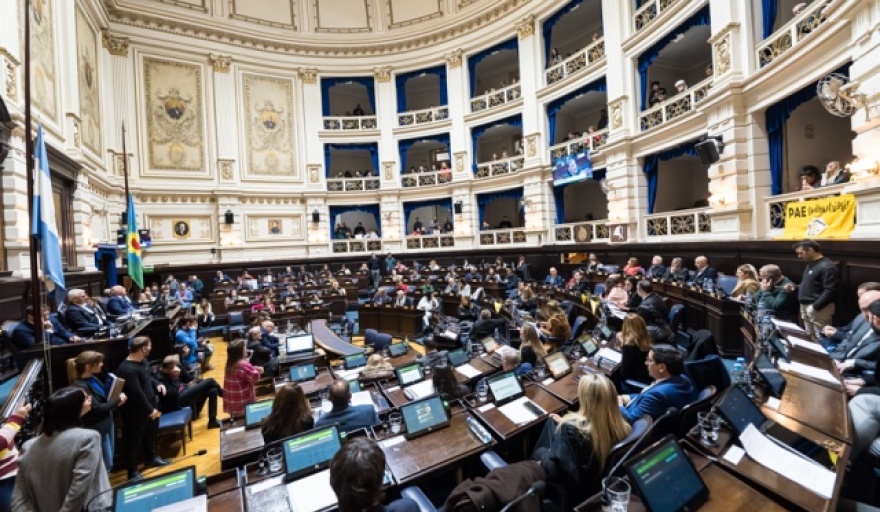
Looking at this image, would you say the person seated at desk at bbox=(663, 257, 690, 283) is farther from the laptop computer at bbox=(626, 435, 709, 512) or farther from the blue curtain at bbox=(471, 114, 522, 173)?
the blue curtain at bbox=(471, 114, 522, 173)

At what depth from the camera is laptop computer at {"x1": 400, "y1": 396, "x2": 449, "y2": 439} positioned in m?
3.28

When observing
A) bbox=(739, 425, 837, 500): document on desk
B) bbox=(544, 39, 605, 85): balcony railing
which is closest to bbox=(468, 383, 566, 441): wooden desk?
bbox=(739, 425, 837, 500): document on desk

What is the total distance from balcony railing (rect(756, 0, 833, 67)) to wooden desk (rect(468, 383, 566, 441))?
745 cm

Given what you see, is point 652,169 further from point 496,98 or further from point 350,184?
point 350,184

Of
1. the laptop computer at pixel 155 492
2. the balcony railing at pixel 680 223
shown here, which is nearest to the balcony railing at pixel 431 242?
the balcony railing at pixel 680 223

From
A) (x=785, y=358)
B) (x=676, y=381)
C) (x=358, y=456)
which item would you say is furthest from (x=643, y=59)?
(x=358, y=456)

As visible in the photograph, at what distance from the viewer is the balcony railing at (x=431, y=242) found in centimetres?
1950

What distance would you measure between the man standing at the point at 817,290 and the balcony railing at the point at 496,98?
1391cm

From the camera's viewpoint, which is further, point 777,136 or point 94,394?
point 777,136

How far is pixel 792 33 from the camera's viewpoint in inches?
284

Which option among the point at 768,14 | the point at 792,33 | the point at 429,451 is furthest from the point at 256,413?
the point at 768,14

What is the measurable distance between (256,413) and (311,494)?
176 cm

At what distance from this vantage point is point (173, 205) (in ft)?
57.4

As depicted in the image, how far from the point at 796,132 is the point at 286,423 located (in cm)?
1103
